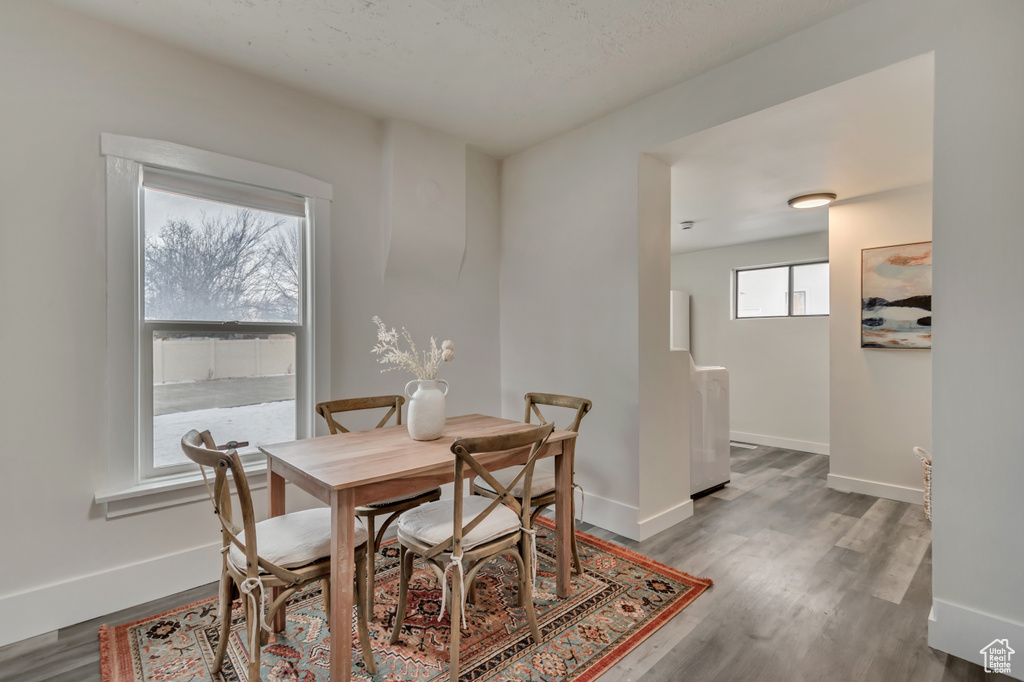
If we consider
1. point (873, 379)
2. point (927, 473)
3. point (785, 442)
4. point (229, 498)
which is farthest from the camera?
point (785, 442)

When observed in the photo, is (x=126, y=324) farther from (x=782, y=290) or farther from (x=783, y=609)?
(x=782, y=290)

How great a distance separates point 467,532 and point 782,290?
5.30m

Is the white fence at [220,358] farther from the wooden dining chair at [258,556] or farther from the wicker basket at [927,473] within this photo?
the wicker basket at [927,473]

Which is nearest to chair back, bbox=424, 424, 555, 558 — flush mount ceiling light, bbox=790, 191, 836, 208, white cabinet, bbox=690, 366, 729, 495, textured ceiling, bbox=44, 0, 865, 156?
textured ceiling, bbox=44, 0, 865, 156

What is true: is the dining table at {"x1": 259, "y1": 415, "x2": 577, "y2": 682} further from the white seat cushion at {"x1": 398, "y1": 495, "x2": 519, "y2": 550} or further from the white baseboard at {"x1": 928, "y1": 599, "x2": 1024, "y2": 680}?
the white baseboard at {"x1": 928, "y1": 599, "x2": 1024, "y2": 680}

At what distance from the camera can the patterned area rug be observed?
1.76 m

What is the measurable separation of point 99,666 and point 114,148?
2155 mm

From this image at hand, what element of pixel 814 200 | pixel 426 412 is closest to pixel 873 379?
pixel 814 200

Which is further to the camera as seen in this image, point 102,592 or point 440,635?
point 102,592

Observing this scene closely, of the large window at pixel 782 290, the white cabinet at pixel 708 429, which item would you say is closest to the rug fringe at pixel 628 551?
Result: the white cabinet at pixel 708 429

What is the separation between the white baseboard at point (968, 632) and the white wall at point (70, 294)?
3.24 metres

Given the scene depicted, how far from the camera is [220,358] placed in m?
2.55

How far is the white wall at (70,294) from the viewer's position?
1.99 metres

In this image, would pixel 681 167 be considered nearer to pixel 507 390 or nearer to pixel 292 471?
pixel 507 390
